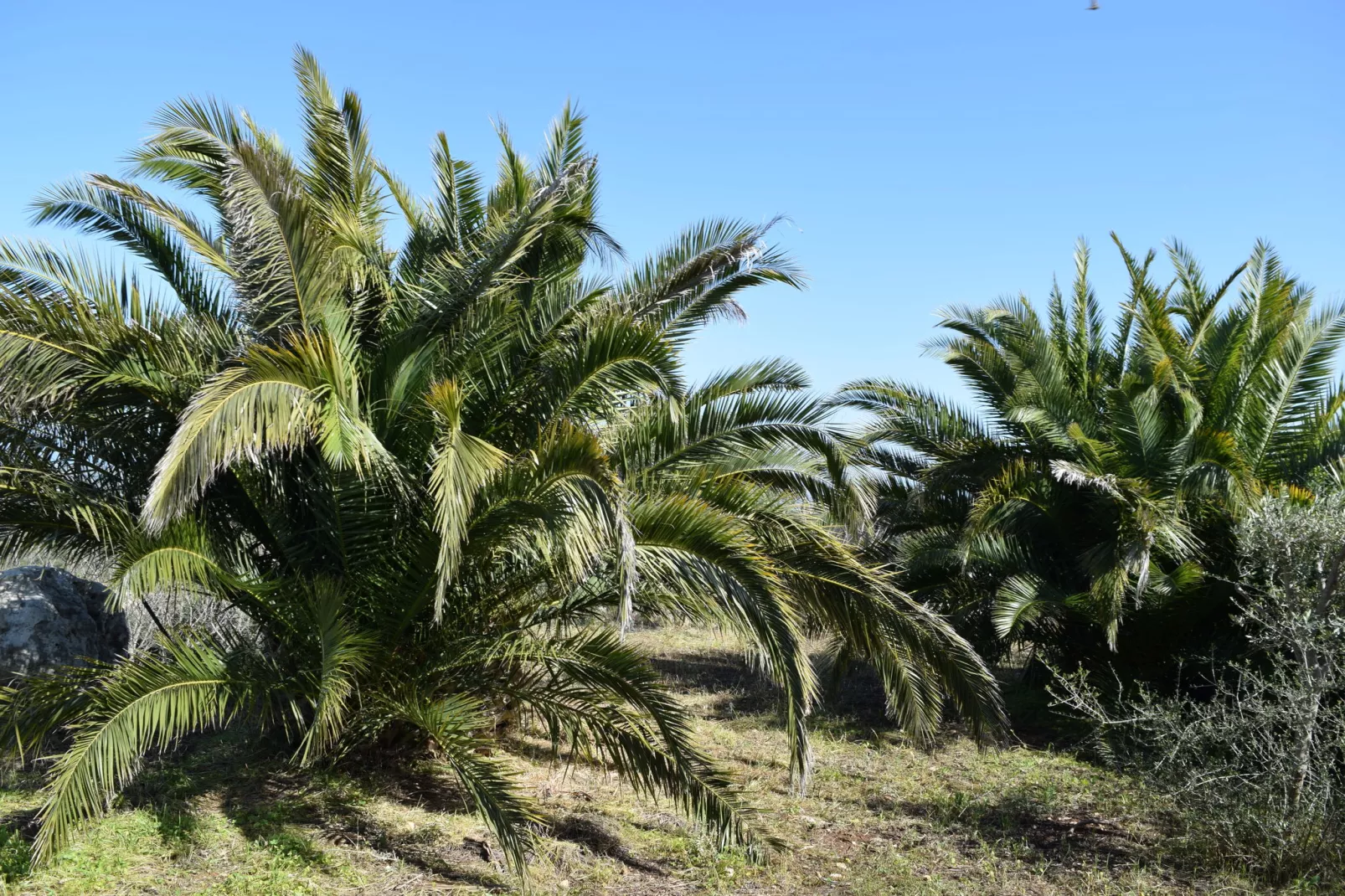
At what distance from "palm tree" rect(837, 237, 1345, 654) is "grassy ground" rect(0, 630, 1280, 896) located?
1714mm

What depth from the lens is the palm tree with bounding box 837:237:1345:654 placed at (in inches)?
346

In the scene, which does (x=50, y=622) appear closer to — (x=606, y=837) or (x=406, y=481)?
(x=406, y=481)

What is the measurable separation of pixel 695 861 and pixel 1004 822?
223 cm

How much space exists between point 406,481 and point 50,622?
4.32 metres

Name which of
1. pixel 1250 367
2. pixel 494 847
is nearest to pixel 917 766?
pixel 494 847

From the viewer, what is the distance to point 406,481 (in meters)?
6.46

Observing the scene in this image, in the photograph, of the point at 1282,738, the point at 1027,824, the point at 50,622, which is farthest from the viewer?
the point at 50,622

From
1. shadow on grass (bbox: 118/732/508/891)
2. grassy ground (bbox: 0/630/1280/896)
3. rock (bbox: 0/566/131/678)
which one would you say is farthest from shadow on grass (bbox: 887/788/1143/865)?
rock (bbox: 0/566/131/678)

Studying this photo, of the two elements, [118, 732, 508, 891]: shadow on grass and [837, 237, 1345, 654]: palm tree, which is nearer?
[118, 732, 508, 891]: shadow on grass

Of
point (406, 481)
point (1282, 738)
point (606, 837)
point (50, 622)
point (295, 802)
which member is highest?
point (406, 481)

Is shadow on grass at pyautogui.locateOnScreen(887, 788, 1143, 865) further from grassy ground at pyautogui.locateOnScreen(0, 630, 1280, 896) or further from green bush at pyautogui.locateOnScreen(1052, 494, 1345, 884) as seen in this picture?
green bush at pyautogui.locateOnScreen(1052, 494, 1345, 884)

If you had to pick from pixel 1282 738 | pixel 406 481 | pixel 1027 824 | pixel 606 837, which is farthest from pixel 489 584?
pixel 1282 738

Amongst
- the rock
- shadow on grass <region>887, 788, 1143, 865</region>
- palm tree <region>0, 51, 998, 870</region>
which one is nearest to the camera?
palm tree <region>0, 51, 998, 870</region>

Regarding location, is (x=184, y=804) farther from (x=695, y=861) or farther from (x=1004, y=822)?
(x=1004, y=822)
